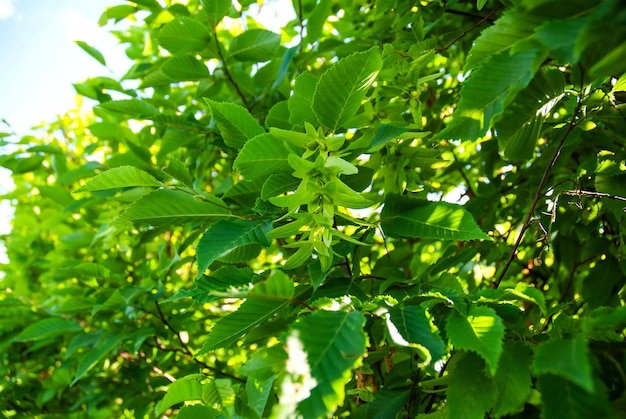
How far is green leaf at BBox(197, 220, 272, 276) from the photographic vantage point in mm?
739

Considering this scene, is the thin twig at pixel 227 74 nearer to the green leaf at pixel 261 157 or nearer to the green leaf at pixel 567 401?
the green leaf at pixel 261 157

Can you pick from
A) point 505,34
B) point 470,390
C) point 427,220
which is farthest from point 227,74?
point 470,390

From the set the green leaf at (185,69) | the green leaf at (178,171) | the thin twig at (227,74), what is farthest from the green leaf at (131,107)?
the green leaf at (178,171)

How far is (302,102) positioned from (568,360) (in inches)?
23.4

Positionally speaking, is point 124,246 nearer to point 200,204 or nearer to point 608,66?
point 200,204

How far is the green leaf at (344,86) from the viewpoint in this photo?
75 cm

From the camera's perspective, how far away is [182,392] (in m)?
0.93

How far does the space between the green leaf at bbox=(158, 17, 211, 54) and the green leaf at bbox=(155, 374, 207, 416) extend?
0.82 meters

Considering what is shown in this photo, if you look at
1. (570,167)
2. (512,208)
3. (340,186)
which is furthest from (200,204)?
(570,167)

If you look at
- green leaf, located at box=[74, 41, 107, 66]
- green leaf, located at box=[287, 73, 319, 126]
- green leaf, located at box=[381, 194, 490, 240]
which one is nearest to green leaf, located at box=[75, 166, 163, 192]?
green leaf, located at box=[287, 73, 319, 126]

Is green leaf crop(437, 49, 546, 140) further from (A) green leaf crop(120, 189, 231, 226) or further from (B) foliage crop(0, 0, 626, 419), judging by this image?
(A) green leaf crop(120, 189, 231, 226)

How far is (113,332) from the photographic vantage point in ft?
5.23

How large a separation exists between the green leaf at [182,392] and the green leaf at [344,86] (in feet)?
1.90

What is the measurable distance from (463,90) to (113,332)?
1.46 m
